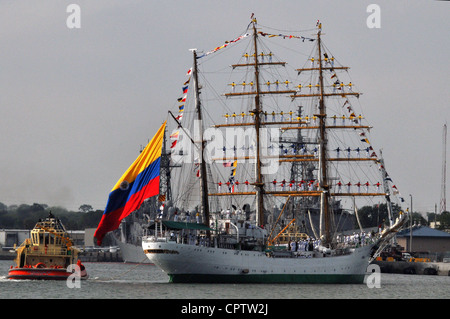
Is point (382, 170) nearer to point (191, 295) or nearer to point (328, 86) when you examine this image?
point (328, 86)

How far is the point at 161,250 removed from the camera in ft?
241

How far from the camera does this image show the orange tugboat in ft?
245

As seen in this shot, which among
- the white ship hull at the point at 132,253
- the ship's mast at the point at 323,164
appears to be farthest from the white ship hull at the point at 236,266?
the white ship hull at the point at 132,253

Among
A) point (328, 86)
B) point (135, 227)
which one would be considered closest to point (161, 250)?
point (328, 86)

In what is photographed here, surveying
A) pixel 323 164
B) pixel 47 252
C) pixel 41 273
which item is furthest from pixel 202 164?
pixel 323 164

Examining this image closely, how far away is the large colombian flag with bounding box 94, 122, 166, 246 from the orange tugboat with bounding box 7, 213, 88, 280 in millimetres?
10779

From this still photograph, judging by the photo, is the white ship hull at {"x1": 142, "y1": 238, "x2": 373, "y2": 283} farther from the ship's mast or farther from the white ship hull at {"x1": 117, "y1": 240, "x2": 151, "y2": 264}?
the white ship hull at {"x1": 117, "y1": 240, "x2": 151, "y2": 264}

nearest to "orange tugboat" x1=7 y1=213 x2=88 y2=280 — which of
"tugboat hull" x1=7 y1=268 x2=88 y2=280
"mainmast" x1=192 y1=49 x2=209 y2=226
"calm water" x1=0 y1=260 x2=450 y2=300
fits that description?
"tugboat hull" x1=7 y1=268 x2=88 y2=280

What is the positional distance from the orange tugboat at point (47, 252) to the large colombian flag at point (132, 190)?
10.8m

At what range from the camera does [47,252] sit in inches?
2970

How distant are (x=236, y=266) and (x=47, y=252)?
1639 centimetres

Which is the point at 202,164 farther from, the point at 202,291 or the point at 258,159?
the point at 202,291
